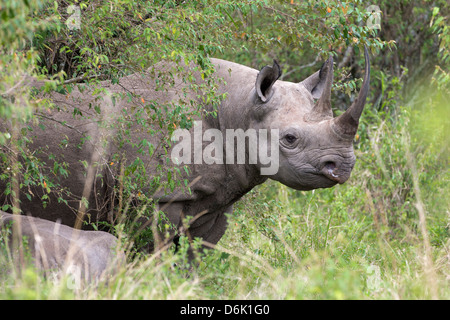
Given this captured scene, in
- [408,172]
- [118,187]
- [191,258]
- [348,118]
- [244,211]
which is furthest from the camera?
[408,172]

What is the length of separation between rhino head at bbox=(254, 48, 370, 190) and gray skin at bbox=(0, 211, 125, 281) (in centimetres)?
176

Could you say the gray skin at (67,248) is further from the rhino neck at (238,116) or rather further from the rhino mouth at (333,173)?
the rhino mouth at (333,173)

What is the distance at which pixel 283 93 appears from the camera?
7.00 m

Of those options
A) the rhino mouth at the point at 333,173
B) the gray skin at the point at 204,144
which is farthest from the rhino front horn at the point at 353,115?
the rhino mouth at the point at 333,173

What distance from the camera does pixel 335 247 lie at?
27.0 ft

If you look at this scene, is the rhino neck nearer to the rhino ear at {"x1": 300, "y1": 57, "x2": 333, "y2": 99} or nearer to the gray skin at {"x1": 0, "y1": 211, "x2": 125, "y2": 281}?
the rhino ear at {"x1": 300, "y1": 57, "x2": 333, "y2": 99}

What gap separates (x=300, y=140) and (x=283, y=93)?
0.58m

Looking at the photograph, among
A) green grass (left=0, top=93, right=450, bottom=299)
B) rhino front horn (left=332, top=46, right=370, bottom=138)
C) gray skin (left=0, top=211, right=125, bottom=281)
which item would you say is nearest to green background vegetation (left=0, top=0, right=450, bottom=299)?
green grass (left=0, top=93, right=450, bottom=299)

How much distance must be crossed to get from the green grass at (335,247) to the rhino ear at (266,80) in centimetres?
127

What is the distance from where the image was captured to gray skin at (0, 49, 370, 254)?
6.69 metres

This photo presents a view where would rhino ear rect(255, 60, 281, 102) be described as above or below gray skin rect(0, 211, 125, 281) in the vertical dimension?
above
